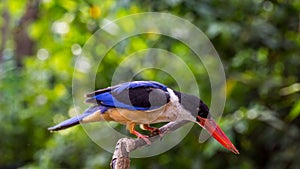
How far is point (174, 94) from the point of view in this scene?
5.82 feet

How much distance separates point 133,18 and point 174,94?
1.84m

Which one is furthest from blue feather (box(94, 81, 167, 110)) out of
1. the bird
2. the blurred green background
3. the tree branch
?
the blurred green background

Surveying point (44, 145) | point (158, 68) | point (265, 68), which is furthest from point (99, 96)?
point (44, 145)

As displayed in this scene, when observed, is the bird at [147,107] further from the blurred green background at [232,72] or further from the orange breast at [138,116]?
the blurred green background at [232,72]

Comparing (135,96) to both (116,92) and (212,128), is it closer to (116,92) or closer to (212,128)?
(116,92)

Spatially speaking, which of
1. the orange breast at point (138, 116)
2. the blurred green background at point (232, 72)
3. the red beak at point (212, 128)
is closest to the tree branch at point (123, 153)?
the orange breast at point (138, 116)

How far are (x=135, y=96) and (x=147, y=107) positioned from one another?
6 centimetres

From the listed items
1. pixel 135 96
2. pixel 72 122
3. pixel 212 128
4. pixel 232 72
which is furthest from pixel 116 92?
pixel 232 72

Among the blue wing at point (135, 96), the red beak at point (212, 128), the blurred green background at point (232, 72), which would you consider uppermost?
the blue wing at point (135, 96)

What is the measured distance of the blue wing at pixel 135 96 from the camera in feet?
5.78

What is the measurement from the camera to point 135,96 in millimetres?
1794

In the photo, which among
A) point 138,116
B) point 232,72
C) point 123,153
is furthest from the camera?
point 232,72

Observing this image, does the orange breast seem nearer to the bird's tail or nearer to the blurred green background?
the bird's tail

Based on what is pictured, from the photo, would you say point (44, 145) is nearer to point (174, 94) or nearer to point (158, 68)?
point (158, 68)
